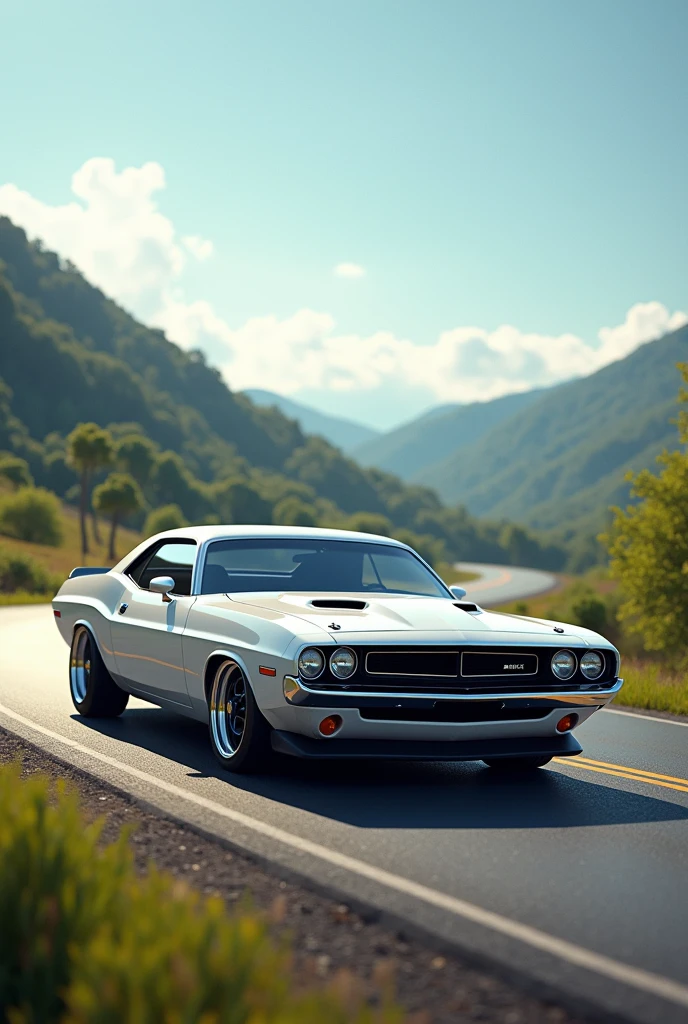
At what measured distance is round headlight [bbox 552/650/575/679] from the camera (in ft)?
24.5

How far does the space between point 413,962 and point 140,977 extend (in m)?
1.41

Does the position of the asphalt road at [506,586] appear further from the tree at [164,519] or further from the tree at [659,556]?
the tree at [659,556]

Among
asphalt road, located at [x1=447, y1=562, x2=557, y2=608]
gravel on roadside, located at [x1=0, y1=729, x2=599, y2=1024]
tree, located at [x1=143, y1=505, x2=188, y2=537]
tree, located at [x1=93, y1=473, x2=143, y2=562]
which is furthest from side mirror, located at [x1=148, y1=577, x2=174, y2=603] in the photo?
tree, located at [x1=143, y1=505, x2=188, y2=537]

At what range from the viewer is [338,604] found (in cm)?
762

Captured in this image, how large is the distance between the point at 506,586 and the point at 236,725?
126385mm

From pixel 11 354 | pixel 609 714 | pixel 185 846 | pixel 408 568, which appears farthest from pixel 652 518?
pixel 11 354

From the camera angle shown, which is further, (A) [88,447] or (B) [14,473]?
(B) [14,473]

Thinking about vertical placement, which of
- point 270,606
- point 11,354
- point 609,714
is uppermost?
point 11,354

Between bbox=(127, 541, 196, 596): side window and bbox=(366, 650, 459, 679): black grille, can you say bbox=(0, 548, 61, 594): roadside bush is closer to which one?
bbox=(127, 541, 196, 596): side window

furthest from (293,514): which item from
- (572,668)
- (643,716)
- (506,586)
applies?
(572,668)

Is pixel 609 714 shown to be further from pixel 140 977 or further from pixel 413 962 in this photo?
pixel 140 977

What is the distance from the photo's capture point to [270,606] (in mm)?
7566

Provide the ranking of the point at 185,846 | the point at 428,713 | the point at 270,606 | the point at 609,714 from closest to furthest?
the point at 185,846 < the point at 428,713 < the point at 270,606 < the point at 609,714

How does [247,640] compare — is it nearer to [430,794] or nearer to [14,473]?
[430,794]
